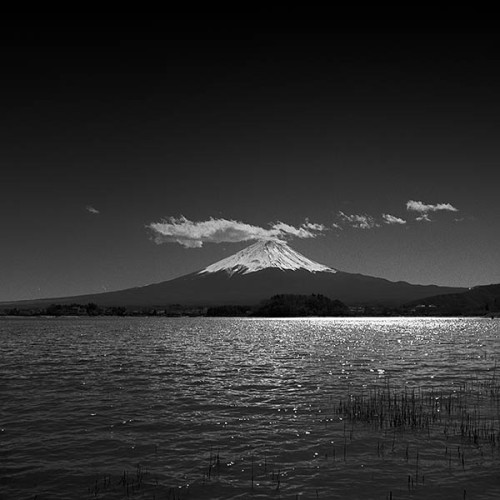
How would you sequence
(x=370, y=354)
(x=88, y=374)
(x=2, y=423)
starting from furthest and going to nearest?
(x=370, y=354), (x=88, y=374), (x=2, y=423)

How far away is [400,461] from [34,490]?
1221cm

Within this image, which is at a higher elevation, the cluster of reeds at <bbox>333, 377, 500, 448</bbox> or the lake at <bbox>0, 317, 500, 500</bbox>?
the cluster of reeds at <bbox>333, 377, 500, 448</bbox>

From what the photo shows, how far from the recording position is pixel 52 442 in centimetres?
2066

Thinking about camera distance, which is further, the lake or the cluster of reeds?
the cluster of reeds

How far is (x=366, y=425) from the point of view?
23641 millimetres

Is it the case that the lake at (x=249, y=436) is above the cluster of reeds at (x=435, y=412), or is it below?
below

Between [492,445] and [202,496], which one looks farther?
[492,445]

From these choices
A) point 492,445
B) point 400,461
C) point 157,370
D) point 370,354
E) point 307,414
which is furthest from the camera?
point 370,354

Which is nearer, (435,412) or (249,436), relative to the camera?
(249,436)

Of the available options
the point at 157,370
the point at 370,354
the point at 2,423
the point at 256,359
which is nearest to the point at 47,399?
the point at 2,423

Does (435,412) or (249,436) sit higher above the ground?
(435,412)

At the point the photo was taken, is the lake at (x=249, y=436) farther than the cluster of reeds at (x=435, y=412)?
No

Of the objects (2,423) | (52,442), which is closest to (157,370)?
(2,423)

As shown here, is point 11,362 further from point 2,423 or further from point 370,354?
point 370,354
